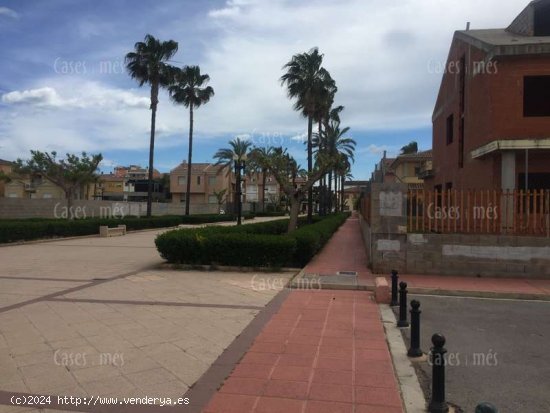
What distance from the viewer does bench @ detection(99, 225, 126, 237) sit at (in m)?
28.0

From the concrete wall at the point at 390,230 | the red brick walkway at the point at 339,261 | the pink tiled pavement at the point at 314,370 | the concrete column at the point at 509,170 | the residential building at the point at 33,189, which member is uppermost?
the residential building at the point at 33,189

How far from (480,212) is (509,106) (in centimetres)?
546

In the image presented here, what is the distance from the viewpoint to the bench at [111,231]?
91.8 feet

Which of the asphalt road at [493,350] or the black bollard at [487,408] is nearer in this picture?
the black bollard at [487,408]

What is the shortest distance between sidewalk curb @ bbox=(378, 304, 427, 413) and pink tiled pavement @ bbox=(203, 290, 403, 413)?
0.27 feet

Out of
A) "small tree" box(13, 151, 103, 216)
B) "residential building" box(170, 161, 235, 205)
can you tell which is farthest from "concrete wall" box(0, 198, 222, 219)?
"residential building" box(170, 161, 235, 205)

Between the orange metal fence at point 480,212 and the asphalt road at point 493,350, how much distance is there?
3.03m

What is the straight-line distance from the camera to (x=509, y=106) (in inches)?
637

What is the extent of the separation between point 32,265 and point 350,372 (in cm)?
1195

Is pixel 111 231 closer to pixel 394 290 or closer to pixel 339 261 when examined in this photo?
pixel 339 261

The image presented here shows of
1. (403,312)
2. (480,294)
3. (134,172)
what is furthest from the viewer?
(134,172)

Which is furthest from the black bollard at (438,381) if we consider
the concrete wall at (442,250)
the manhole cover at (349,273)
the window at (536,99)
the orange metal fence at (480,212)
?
the window at (536,99)

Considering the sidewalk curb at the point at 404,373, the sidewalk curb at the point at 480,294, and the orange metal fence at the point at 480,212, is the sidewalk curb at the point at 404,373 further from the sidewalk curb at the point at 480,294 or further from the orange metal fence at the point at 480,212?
the orange metal fence at the point at 480,212

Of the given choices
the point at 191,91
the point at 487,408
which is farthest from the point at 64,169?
the point at 487,408
